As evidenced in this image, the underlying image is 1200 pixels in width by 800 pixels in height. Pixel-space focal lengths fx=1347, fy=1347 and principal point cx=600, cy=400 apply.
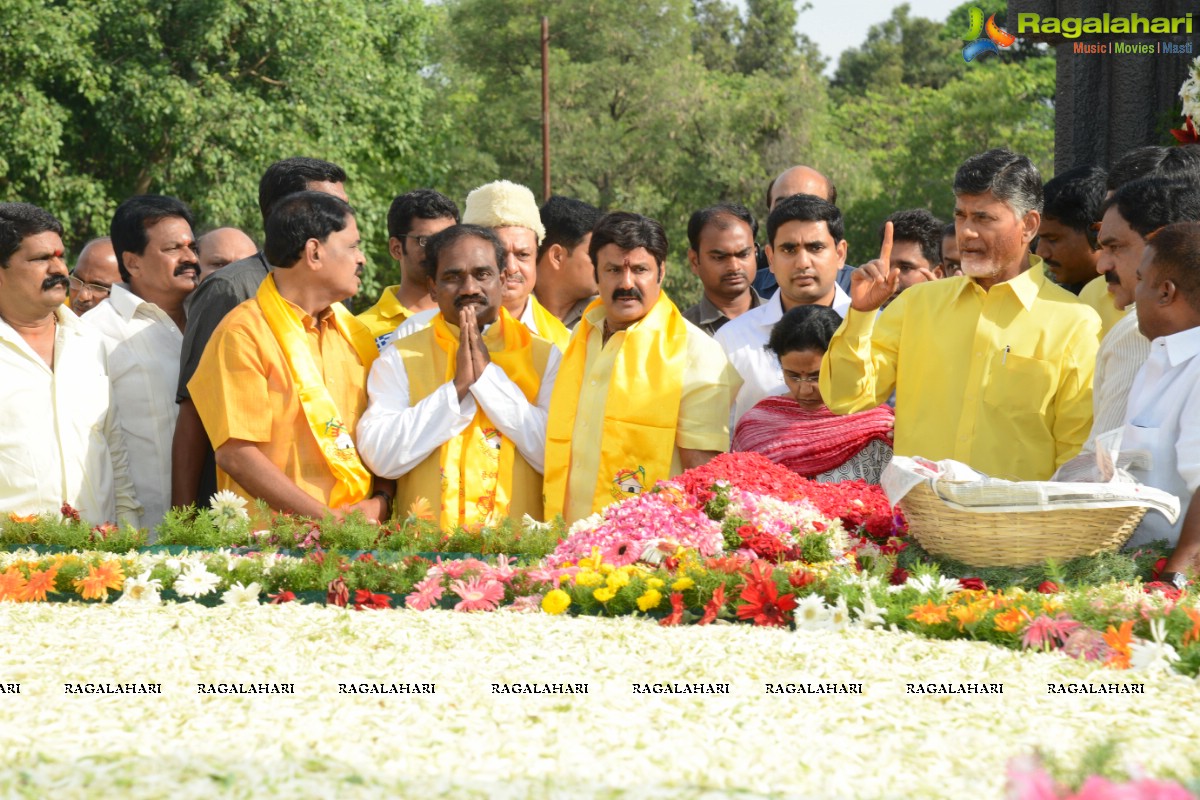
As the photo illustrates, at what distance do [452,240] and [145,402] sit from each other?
1.41 metres

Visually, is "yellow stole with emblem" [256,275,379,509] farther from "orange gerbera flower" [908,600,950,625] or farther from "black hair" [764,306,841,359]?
"orange gerbera flower" [908,600,950,625]

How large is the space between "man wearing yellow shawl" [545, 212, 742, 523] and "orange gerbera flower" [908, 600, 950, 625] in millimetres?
1469

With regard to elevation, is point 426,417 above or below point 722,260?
below

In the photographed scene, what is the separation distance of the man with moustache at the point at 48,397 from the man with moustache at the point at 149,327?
95mm

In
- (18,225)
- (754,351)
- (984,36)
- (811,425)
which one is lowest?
(811,425)

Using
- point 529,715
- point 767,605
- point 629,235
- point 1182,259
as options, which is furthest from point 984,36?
point 529,715

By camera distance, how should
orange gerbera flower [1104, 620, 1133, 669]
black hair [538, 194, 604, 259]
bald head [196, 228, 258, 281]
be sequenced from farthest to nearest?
1. bald head [196, 228, 258, 281]
2. black hair [538, 194, 604, 259]
3. orange gerbera flower [1104, 620, 1133, 669]

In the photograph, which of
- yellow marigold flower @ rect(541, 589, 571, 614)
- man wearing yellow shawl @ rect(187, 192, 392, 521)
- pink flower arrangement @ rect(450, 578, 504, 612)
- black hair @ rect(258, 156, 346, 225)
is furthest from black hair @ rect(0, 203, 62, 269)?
yellow marigold flower @ rect(541, 589, 571, 614)

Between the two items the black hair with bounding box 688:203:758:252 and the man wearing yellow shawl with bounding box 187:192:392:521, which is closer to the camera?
the man wearing yellow shawl with bounding box 187:192:392:521

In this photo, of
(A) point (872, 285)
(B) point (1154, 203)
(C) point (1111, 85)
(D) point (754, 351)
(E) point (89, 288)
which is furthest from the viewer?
(C) point (1111, 85)

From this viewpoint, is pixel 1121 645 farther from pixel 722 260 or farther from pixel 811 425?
pixel 722 260

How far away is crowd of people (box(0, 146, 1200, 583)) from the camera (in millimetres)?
4551

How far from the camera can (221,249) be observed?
6668 mm

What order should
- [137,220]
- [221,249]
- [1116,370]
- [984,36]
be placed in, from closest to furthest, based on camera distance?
[1116,370] → [137,220] → [221,249] → [984,36]
